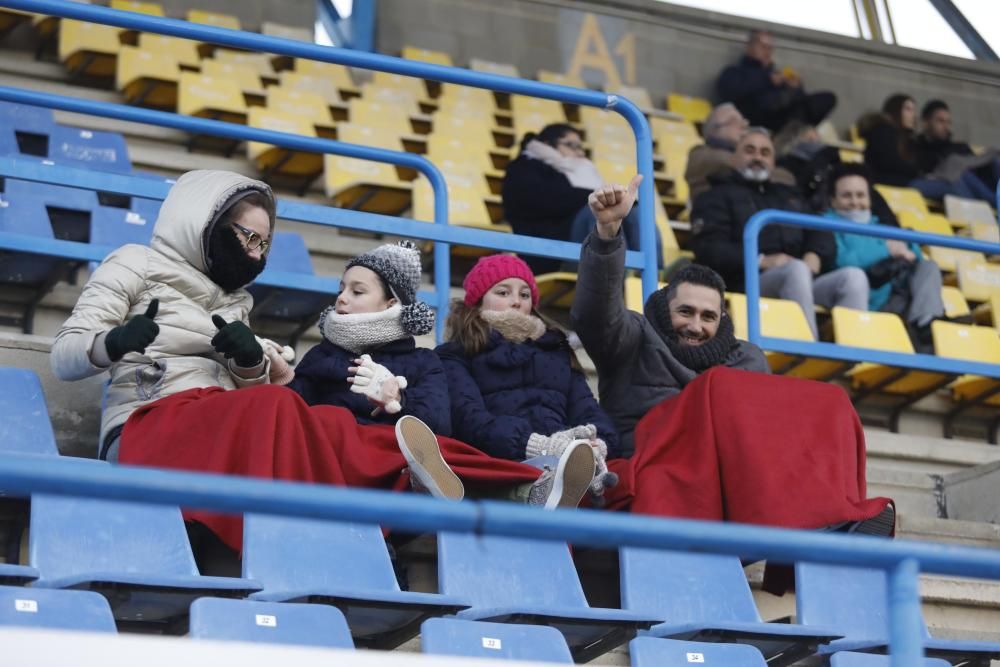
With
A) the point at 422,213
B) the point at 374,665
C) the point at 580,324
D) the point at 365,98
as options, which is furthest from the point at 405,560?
the point at 365,98

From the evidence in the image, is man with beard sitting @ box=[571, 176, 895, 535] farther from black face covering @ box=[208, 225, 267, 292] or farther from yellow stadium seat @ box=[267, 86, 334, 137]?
yellow stadium seat @ box=[267, 86, 334, 137]

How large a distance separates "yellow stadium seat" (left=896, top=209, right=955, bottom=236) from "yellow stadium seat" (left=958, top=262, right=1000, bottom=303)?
0.58m

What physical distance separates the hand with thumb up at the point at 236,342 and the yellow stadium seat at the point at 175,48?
142 inches

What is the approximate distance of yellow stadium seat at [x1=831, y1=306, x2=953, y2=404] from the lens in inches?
212

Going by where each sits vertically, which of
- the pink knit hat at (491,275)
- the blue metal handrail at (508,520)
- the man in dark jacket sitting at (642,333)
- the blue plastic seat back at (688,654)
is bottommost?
the blue metal handrail at (508,520)

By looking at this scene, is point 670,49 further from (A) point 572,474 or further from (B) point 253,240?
(A) point 572,474

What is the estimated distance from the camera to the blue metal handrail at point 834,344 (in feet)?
15.5

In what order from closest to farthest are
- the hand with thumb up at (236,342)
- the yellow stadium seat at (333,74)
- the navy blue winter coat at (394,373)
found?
the hand with thumb up at (236,342)
the navy blue winter coat at (394,373)
the yellow stadium seat at (333,74)

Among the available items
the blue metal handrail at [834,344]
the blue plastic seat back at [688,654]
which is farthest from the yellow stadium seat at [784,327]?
the blue plastic seat back at [688,654]

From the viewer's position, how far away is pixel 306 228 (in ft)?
18.9

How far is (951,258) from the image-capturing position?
23.1 ft

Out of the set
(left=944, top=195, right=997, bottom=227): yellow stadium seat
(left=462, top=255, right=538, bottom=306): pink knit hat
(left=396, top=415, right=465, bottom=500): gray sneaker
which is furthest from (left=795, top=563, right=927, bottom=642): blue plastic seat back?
(left=944, top=195, right=997, bottom=227): yellow stadium seat

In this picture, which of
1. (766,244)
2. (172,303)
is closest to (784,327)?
(766,244)

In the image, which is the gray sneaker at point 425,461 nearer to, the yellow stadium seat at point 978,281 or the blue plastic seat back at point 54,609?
the blue plastic seat back at point 54,609
